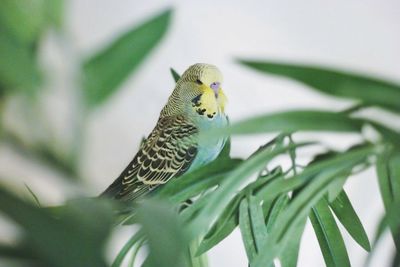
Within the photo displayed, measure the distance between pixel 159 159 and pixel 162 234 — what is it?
1.95 feet

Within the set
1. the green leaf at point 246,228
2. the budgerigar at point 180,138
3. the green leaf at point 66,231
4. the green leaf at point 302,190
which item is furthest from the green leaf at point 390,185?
the green leaf at point 66,231

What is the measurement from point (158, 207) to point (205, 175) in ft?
1.19

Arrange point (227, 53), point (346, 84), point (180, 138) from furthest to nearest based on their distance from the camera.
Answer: point (227, 53), point (180, 138), point (346, 84)

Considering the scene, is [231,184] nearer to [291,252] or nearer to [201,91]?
[291,252]

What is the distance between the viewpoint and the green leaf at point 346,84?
50cm

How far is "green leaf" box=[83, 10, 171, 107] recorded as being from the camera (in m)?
0.41

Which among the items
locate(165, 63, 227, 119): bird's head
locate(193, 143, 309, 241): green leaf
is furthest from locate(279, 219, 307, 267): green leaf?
locate(165, 63, 227, 119): bird's head

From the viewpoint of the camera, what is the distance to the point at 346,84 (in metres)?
0.50

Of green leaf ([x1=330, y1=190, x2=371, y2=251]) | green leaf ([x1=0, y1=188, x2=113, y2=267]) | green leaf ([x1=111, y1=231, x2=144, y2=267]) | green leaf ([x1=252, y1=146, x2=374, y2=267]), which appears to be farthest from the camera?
green leaf ([x1=330, y1=190, x2=371, y2=251])

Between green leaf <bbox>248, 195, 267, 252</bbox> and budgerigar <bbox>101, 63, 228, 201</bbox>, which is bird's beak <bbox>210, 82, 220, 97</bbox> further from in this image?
green leaf <bbox>248, 195, 267, 252</bbox>

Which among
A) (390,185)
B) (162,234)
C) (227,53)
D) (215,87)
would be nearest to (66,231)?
(162,234)

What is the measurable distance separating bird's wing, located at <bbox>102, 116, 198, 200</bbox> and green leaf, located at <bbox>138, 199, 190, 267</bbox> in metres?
0.55

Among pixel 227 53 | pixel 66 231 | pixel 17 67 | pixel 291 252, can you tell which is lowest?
pixel 291 252

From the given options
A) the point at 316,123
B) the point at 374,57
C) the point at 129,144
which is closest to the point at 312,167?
the point at 316,123
